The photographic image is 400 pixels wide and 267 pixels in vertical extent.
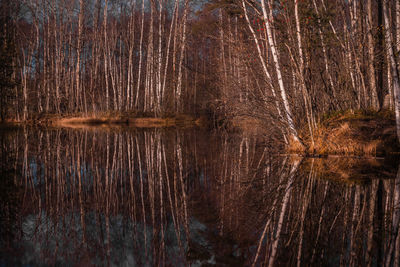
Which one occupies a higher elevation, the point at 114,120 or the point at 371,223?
the point at 114,120

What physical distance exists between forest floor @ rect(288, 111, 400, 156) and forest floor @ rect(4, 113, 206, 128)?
1421 cm

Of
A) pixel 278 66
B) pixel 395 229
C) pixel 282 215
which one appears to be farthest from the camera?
pixel 278 66

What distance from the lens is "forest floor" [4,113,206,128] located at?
69.1 ft

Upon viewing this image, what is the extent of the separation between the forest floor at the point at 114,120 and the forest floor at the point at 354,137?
46.6 feet

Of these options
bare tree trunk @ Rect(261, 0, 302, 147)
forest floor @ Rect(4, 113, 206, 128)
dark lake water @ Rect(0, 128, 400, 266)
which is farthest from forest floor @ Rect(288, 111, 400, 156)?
forest floor @ Rect(4, 113, 206, 128)

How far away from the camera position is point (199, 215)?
3445 millimetres

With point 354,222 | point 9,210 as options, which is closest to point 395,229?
point 354,222

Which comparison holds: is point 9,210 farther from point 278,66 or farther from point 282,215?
point 278,66

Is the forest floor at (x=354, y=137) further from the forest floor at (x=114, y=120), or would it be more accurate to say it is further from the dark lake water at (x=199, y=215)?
the forest floor at (x=114, y=120)

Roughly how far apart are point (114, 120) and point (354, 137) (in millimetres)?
17082

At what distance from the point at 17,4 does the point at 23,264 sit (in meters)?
27.1

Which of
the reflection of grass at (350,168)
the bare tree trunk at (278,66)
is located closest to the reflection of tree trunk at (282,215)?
the reflection of grass at (350,168)

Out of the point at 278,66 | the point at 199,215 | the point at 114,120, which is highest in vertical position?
the point at 278,66

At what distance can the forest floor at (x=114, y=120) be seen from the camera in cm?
2105
